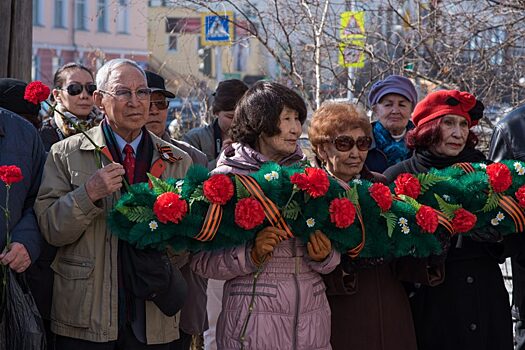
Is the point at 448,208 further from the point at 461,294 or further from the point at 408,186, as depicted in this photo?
the point at 461,294

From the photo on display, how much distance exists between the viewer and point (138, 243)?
14.2 feet

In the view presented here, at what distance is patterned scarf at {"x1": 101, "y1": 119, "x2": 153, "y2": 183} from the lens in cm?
477

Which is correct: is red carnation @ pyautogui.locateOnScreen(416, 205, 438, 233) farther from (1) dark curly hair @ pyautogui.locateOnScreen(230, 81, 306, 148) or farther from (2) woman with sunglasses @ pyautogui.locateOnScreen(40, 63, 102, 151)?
(2) woman with sunglasses @ pyautogui.locateOnScreen(40, 63, 102, 151)

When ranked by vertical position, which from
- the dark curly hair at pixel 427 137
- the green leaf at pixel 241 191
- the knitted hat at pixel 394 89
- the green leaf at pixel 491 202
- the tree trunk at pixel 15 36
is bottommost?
the green leaf at pixel 491 202

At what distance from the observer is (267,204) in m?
4.38

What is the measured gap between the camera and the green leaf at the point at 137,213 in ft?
14.2

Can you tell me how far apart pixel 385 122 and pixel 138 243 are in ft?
9.62

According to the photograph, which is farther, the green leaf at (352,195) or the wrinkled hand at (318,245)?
the green leaf at (352,195)

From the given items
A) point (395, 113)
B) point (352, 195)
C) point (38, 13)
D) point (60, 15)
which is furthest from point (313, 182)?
point (60, 15)

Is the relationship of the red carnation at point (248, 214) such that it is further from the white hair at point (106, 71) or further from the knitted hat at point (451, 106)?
the knitted hat at point (451, 106)

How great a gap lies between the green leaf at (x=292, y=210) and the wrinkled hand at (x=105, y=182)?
0.76 metres

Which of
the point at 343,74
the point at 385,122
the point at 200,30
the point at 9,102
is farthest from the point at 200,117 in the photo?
the point at 9,102

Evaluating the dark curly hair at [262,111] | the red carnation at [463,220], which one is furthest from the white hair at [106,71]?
the red carnation at [463,220]

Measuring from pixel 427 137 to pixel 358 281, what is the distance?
997mm
